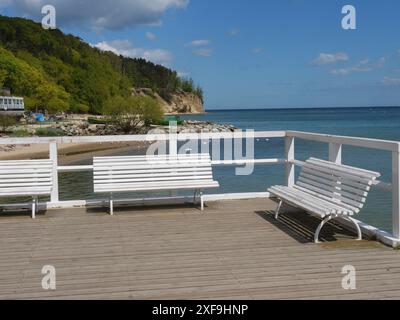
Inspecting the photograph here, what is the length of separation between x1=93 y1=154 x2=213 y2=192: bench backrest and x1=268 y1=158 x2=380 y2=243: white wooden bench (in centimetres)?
121

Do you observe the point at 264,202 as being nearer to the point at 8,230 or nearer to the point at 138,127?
the point at 8,230

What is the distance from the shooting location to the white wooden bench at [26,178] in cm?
706

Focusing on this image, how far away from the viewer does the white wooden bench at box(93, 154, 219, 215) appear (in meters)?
7.35

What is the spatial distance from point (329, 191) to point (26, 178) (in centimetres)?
409

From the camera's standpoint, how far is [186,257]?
5.13 meters

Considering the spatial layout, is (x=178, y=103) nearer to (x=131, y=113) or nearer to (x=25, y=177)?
(x=131, y=113)

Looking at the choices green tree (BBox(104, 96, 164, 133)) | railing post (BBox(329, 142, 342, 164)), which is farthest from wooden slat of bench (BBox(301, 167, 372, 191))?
green tree (BBox(104, 96, 164, 133))

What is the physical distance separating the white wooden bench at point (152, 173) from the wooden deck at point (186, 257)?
390mm

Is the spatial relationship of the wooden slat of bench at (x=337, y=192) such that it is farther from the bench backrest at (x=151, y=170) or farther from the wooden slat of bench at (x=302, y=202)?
the bench backrest at (x=151, y=170)

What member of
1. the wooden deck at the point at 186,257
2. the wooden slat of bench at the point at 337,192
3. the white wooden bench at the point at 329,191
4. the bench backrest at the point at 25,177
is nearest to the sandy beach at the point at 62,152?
the bench backrest at the point at 25,177

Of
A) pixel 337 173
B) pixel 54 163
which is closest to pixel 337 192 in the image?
pixel 337 173
